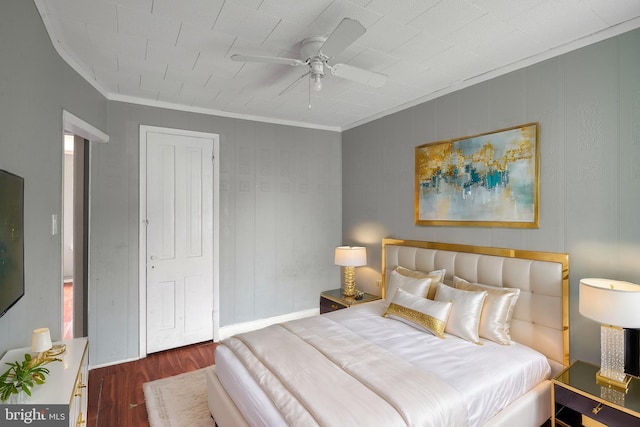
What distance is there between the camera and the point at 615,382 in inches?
76.0

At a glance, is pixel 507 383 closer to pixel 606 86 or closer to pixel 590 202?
pixel 590 202

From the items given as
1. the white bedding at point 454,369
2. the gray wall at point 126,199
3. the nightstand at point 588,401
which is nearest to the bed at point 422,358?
the white bedding at point 454,369

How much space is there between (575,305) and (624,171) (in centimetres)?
96

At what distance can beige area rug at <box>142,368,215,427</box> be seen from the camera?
7.94ft

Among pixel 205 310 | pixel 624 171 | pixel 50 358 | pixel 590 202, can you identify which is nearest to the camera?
pixel 50 358

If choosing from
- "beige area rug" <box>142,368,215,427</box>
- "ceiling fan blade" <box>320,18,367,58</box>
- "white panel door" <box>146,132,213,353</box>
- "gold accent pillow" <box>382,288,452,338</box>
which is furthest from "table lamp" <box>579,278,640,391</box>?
"white panel door" <box>146,132,213,353</box>

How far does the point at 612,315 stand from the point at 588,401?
0.52 m

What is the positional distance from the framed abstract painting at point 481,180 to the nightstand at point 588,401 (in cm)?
106

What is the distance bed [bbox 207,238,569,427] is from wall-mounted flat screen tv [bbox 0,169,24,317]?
122 cm

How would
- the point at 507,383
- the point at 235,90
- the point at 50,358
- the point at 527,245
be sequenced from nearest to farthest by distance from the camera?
the point at 50,358 < the point at 507,383 < the point at 527,245 < the point at 235,90

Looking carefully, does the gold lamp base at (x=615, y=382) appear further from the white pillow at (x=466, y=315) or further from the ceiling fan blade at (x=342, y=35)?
the ceiling fan blade at (x=342, y=35)

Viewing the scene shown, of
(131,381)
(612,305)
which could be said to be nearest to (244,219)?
(131,381)

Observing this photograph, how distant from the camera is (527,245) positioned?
2.62m

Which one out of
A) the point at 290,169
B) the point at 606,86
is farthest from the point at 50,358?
the point at 606,86
